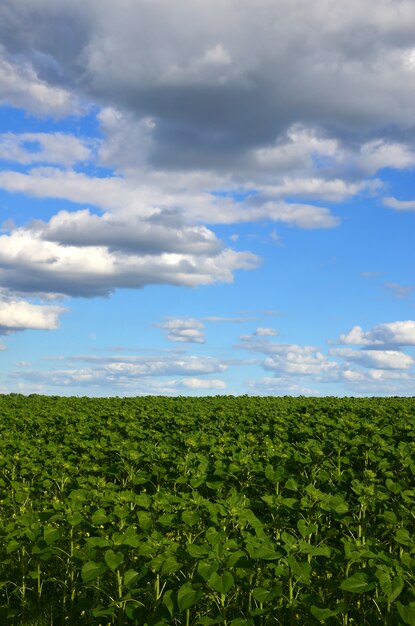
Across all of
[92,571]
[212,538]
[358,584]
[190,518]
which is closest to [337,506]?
[190,518]

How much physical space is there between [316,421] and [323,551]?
35.2ft

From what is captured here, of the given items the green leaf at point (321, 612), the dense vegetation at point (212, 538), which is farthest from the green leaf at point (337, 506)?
the green leaf at point (321, 612)

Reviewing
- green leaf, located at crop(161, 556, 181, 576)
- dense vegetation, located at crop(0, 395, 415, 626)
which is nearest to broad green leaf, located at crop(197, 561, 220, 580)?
dense vegetation, located at crop(0, 395, 415, 626)

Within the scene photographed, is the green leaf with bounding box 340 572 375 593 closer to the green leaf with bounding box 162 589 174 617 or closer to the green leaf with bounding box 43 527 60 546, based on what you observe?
the green leaf with bounding box 162 589 174 617

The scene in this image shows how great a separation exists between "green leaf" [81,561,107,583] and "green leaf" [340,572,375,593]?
187cm

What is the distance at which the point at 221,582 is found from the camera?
462 cm

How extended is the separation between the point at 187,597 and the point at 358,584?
125 centimetres

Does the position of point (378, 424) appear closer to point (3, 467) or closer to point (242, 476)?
point (242, 476)

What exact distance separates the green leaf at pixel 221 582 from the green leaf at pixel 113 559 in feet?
2.83

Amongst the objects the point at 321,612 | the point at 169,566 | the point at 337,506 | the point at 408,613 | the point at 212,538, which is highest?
the point at 337,506

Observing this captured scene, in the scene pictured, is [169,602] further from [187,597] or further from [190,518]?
[190,518]

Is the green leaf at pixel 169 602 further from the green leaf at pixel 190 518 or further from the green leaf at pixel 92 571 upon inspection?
the green leaf at pixel 190 518

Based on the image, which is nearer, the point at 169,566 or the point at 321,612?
the point at 321,612

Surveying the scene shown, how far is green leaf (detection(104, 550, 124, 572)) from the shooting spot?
200 inches
